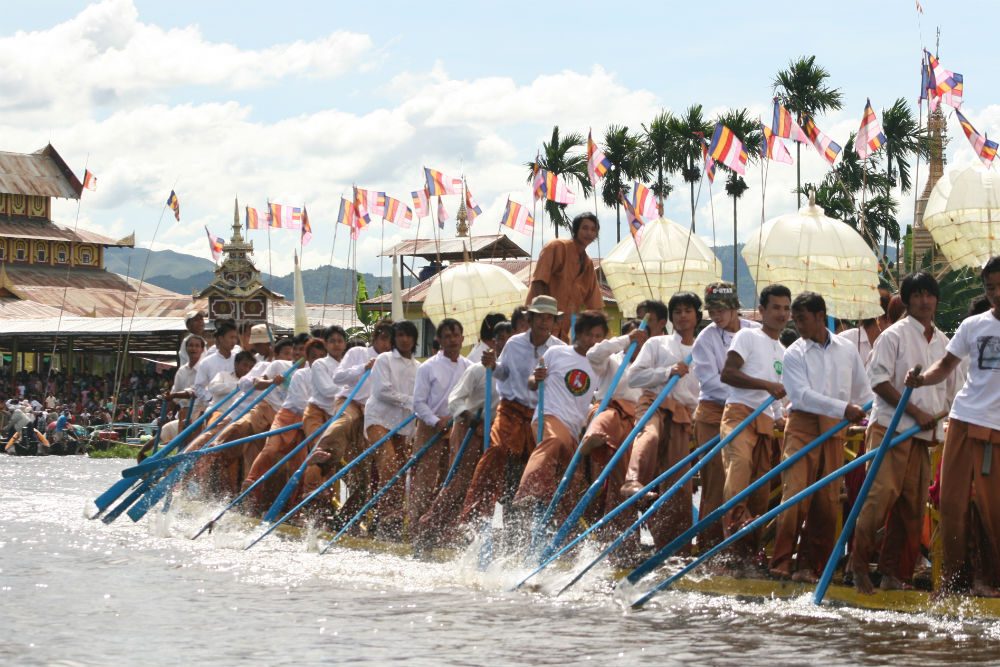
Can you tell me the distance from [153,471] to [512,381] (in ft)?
19.5

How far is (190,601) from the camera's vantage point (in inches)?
390

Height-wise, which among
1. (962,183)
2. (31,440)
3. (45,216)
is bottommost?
(31,440)

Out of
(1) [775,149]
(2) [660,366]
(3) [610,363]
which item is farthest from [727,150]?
(2) [660,366]

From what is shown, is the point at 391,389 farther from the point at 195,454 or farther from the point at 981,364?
the point at 981,364

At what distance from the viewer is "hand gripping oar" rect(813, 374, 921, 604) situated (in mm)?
7965

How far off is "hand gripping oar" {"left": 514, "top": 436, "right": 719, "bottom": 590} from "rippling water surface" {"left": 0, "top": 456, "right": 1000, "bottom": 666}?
16cm

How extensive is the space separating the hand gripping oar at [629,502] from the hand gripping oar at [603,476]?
0.08 meters

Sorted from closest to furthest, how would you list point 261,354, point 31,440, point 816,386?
1. point 816,386
2. point 261,354
3. point 31,440

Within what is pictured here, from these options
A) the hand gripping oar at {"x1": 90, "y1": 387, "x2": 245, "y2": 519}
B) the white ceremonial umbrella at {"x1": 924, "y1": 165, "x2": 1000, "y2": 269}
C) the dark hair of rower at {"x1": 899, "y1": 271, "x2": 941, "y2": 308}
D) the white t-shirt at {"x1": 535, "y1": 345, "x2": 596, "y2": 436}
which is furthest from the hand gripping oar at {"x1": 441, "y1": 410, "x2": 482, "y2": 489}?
the white ceremonial umbrella at {"x1": 924, "y1": 165, "x2": 1000, "y2": 269}

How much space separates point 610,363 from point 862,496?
292 cm

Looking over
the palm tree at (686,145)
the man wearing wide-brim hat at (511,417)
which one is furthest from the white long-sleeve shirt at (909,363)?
the palm tree at (686,145)

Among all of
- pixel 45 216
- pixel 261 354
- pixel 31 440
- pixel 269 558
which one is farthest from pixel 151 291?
pixel 269 558

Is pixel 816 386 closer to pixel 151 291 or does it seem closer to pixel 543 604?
pixel 543 604

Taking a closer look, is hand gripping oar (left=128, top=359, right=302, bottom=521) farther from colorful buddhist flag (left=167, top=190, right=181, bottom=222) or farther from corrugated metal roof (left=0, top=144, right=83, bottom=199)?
corrugated metal roof (left=0, top=144, right=83, bottom=199)
